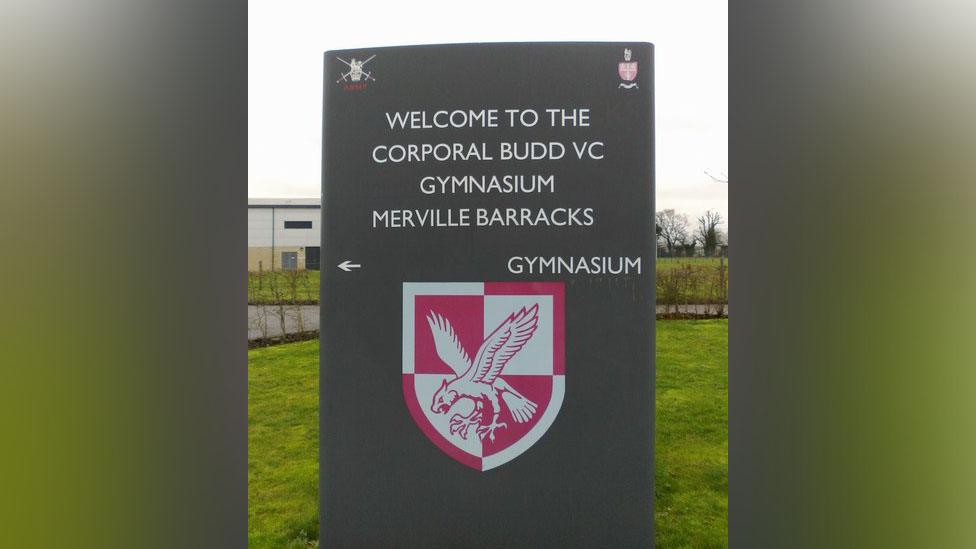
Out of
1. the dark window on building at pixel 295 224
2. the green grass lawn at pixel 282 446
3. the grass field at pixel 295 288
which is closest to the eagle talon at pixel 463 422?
the green grass lawn at pixel 282 446

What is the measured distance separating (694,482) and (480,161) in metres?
2.27

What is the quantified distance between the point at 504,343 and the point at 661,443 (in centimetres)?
225

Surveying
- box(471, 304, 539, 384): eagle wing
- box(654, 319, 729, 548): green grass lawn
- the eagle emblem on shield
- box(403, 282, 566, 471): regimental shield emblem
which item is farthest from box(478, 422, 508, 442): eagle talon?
the eagle emblem on shield

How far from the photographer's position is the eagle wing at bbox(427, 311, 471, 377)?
2.09 metres

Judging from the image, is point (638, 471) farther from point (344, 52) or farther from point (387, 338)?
point (344, 52)

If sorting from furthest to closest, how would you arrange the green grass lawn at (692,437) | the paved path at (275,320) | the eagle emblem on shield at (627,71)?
1. the paved path at (275,320)
2. the green grass lawn at (692,437)
3. the eagle emblem on shield at (627,71)

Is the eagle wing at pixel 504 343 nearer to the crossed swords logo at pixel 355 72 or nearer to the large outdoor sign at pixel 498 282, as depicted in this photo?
the large outdoor sign at pixel 498 282

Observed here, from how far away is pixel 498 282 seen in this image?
2.07m

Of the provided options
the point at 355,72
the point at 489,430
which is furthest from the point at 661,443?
the point at 355,72

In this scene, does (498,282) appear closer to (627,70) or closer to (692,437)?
(627,70)

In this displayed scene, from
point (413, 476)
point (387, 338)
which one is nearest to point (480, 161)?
point (387, 338)

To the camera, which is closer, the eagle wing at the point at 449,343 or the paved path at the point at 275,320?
the eagle wing at the point at 449,343

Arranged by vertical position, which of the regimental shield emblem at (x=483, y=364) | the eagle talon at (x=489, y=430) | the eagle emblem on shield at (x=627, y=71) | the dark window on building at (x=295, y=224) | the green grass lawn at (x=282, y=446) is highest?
the dark window on building at (x=295, y=224)

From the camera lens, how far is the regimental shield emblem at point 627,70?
2061 mm
